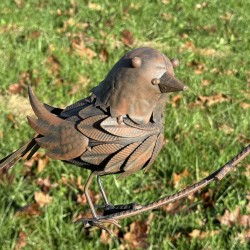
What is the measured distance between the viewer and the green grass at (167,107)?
235 cm

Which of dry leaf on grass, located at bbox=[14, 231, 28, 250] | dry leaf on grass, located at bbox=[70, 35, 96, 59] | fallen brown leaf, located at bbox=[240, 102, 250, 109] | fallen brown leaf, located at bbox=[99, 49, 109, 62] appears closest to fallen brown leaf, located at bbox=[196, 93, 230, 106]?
fallen brown leaf, located at bbox=[240, 102, 250, 109]

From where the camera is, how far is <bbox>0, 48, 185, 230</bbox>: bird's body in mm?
939

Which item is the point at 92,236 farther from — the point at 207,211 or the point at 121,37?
the point at 121,37

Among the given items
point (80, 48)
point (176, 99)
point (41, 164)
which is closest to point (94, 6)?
point (80, 48)

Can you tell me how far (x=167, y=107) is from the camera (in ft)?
10.8

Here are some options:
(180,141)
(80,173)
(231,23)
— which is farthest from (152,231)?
(231,23)

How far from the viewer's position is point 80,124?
96 cm

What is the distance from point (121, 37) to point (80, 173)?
193 centimetres

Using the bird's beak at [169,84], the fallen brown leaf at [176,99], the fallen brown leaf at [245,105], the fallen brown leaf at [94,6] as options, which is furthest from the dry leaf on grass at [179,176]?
the fallen brown leaf at [94,6]

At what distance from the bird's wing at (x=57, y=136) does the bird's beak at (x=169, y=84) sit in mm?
183

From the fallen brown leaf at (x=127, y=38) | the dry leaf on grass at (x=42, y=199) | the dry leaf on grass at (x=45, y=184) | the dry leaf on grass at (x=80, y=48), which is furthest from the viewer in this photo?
the fallen brown leaf at (x=127, y=38)

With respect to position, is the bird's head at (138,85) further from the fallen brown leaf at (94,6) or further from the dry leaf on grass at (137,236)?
the fallen brown leaf at (94,6)

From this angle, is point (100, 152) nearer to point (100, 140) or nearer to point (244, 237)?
point (100, 140)

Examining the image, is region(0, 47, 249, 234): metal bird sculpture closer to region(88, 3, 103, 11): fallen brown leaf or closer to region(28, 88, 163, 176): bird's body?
region(28, 88, 163, 176): bird's body
